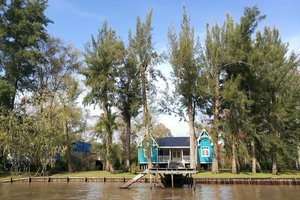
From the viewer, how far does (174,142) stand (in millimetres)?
60438

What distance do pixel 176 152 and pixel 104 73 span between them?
809 inches

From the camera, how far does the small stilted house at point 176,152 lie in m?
57.8

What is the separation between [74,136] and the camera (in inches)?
2076

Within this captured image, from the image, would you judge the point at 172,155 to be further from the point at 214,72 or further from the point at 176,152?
the point at 214,72

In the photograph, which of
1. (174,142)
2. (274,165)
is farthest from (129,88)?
(274,165)

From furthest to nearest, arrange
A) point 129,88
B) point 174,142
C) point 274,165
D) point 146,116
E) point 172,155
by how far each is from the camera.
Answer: point 174,142
point 172,155
point 129,88
point 146,116
point 274,165

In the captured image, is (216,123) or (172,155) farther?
(172,155)

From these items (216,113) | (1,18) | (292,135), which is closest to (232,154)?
(216,113)

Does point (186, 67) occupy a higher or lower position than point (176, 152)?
higher

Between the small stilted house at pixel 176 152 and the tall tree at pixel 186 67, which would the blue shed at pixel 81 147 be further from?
the tall tree at pixel 186 67

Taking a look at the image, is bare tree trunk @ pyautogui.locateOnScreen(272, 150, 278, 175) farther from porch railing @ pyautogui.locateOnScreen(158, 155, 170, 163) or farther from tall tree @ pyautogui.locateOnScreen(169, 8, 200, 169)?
porch railing @ pyautogui.locateOnScreen(158, 155, 170, 163)

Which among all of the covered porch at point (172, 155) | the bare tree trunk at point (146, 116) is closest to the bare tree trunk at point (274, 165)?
the bare tree trunk at point (146, 116)

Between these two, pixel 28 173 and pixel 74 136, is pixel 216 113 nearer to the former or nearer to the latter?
pixel 74 136

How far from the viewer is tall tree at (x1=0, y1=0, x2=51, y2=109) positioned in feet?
160
